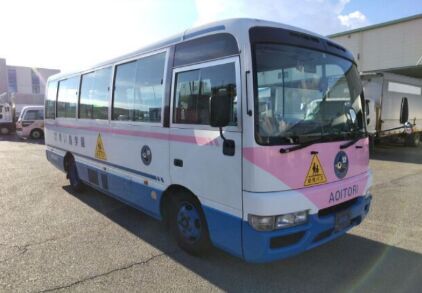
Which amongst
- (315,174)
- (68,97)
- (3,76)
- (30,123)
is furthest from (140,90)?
(3,76)

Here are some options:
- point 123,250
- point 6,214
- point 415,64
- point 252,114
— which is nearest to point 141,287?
point 123,250

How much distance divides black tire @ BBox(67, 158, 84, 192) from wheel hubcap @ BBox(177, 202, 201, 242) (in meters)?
3.80

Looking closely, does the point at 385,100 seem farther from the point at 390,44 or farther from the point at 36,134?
the point at 36,134

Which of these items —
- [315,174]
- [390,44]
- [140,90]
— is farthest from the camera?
[390,44]

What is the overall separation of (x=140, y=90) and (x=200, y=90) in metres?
1.43

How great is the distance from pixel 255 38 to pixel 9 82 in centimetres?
7346

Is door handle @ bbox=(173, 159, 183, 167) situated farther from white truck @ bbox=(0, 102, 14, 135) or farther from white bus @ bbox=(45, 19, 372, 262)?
white truck @ bbox=(0, 102, 14, 135)

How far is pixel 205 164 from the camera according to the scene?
149 inches

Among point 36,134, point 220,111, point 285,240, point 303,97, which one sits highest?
point 303,97

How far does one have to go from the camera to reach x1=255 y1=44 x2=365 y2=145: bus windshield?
11.1 ft

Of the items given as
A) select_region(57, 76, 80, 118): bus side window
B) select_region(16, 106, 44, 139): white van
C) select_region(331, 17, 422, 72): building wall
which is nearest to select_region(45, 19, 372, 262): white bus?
select_region(57, 76, 80, 118): bus side window

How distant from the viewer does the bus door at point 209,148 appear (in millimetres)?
3471

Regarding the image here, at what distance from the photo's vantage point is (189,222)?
4309 millimetres

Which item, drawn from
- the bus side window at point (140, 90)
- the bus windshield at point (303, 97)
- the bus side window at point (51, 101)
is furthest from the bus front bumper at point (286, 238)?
the bus side window at point (51, 101)
